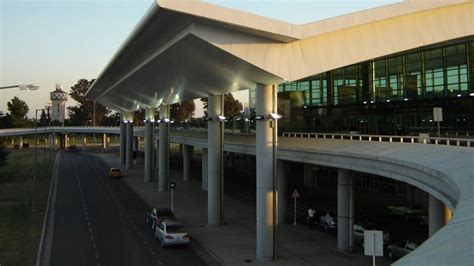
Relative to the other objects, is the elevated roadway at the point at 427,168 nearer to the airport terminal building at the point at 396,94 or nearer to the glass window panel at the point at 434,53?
the airport terminal building at the point at 396,94

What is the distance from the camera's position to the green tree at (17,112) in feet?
514

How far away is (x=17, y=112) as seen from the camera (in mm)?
159125

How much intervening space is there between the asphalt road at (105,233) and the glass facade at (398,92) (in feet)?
84.5

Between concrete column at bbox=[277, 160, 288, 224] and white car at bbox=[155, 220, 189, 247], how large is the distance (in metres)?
8.24

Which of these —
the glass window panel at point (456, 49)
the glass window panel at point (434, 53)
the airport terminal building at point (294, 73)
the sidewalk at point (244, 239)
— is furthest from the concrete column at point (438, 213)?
the glass window panel at point (434, 53)

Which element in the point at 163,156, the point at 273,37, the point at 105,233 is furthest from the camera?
the point at 163,156

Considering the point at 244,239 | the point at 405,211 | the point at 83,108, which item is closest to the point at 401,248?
the point at 244,239

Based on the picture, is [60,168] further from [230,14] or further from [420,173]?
[420,173]

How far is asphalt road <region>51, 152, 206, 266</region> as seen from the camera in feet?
77.7

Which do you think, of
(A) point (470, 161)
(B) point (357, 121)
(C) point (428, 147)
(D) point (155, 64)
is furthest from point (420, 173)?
(B) point (357, 121)

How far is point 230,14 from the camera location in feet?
64.6

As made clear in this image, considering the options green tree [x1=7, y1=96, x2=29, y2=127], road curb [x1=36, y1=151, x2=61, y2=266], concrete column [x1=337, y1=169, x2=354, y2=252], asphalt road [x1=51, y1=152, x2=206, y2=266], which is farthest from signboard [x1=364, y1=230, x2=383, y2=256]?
green tree [x1=7, y1=96, x2=29, y2=127]

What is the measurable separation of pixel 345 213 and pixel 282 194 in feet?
26.3

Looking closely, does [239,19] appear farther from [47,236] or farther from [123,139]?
[123,139]
